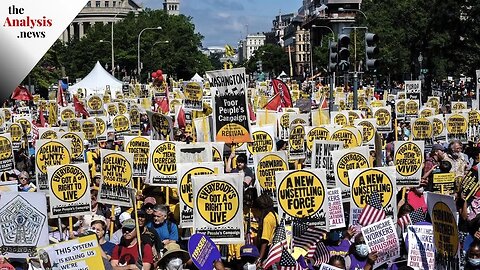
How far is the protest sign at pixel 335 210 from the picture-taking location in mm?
9917

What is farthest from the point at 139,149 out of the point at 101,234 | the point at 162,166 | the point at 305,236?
the point at 305,236

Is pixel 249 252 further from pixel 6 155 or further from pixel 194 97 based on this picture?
pixel 194 97

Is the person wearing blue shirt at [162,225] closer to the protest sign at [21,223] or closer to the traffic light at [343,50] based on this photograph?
the protest sign at [21,223]

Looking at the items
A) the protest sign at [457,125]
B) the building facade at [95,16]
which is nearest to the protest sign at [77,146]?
the protest sign at [457,125]

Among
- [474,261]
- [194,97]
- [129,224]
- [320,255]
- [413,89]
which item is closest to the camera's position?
[474,261]

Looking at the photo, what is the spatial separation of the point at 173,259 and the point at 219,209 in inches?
79.2

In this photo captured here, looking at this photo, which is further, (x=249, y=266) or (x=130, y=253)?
(x=130, y=253)

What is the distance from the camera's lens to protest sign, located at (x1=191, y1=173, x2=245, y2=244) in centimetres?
953

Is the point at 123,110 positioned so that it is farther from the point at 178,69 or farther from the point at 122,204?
the point at 178,69

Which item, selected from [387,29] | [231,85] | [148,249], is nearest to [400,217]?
[148,249]

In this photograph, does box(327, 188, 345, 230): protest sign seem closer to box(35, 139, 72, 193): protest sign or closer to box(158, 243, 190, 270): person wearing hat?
box(158, 243, 190, 270): person wearing hat

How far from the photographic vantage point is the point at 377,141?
44.1 feet

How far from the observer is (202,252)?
774cm

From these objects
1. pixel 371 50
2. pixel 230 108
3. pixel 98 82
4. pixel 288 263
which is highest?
pixel 98 82
